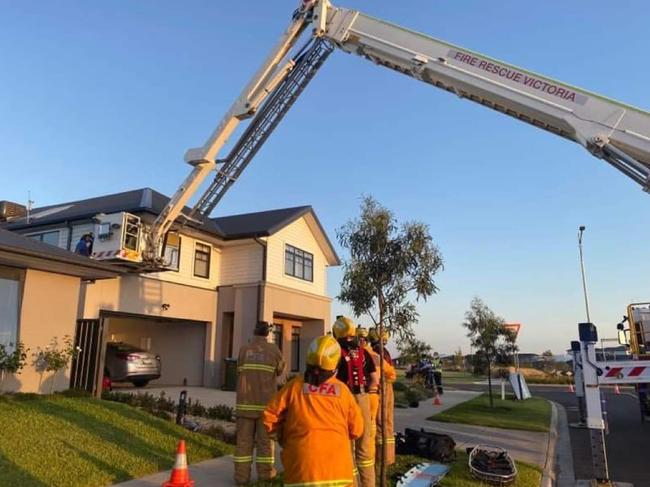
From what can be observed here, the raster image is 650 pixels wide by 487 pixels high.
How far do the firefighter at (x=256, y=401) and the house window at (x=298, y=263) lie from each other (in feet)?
47.5

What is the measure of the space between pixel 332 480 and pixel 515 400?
1856 cm

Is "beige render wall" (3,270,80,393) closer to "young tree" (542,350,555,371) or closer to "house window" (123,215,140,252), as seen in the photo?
"house window" (123,215,140,252)

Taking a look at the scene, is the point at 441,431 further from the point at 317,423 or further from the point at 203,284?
the point at 203,284

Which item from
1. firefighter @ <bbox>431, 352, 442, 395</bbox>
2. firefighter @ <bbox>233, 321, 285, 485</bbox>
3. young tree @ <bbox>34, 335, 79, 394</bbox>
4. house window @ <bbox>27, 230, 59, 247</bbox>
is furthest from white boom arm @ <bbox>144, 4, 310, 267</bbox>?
firefighter @ <bbox>431, 352, 442, 395</bbox>

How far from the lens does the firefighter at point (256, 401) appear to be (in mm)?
6582

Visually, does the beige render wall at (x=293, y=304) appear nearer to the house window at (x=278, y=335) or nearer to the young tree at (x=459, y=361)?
the house window at (x=278, y=335)

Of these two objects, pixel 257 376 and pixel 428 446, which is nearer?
pixel 257 376

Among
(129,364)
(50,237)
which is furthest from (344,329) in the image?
(50,237)

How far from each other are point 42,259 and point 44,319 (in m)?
1.86

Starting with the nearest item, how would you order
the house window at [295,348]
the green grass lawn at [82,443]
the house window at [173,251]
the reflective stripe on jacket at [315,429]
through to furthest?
the reflective stripe on jacket at [315,429], the green grass lawn at [82,443], the house window at [173,251], the house window at [295,348]

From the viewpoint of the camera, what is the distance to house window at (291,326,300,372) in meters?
23.7

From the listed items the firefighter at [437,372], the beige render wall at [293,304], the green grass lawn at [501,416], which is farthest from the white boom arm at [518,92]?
the firefighter at [437,372]

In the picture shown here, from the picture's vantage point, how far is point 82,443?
7.72m

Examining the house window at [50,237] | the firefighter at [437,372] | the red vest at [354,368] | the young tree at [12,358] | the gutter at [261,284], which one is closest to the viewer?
the red vest at [354,368]
